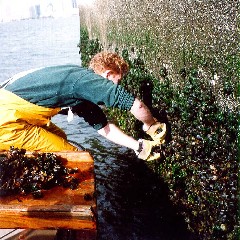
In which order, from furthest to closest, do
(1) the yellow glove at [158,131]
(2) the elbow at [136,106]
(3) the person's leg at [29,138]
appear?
(1) the yellow glove at [158,131]
(3) the person's leg at [29,138]
(2) the elbow at [136,106]

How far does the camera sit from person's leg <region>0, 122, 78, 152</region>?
3.88m

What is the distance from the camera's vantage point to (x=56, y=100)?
3711 millimetres

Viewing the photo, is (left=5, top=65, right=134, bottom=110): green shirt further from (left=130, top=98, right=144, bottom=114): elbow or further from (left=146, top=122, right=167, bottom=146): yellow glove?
(left=146, top=122, right=167, bottom=146): yellow glove

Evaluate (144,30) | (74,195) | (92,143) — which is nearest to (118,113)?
(92,143)

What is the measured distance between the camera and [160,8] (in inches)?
195

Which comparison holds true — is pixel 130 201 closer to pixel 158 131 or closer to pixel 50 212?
pixel 158 131

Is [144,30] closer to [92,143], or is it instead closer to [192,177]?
[192,177]

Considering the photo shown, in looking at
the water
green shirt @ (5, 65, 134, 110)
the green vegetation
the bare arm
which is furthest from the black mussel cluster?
the water

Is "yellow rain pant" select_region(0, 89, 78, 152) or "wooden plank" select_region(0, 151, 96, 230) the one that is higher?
"yellow rain pant" select_region(0, 89, 78, 152)

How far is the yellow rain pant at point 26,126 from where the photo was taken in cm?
373

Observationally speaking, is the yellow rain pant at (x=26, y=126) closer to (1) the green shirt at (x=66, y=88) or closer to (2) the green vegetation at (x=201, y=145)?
(1) the green shirt at (x=66, y=88)

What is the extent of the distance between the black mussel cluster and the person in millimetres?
384

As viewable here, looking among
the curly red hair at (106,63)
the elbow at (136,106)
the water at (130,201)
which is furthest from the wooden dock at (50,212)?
the water at (130,201)

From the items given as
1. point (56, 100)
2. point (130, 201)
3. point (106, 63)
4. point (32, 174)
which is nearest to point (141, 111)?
point (106, 63)
